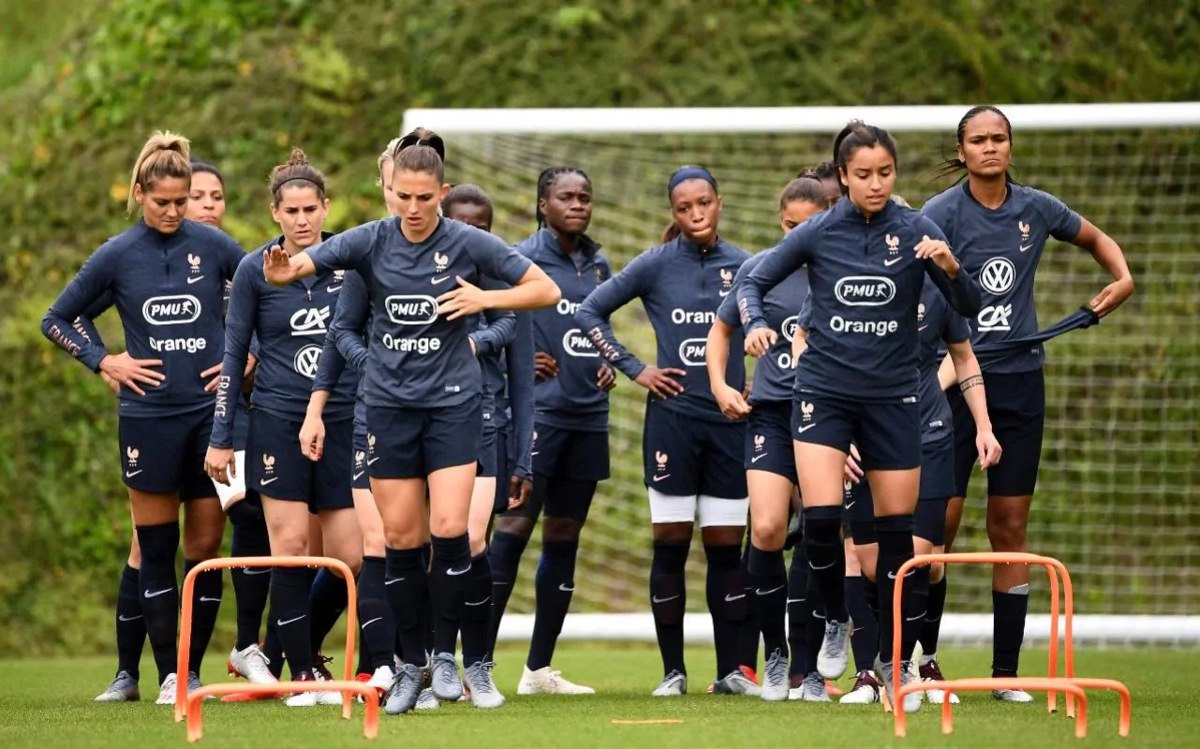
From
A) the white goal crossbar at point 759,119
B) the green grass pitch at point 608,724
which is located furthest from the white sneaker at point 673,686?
the white goal crossbar at point 759,119

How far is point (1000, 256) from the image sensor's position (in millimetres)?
7668

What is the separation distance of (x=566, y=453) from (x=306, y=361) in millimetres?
1596

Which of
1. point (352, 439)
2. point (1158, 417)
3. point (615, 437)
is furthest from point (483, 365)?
point (1158, 417)

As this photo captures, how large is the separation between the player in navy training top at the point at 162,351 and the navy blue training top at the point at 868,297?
271 cm

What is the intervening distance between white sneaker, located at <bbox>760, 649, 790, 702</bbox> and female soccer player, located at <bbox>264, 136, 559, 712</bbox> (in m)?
1.62

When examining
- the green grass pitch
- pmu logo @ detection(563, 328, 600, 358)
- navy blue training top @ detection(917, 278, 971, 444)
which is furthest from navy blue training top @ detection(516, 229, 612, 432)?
navy blue training top @ detection(917, 278, 971, 444)

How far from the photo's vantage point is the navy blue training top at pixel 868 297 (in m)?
6.81

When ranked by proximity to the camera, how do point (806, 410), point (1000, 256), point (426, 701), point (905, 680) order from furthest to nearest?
1. point (1000, 256)
2. point (426, 701)
3. point (905, 680)
4. point (806, 410)

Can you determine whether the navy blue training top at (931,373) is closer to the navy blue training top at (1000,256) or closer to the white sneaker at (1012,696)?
the navy blue training top at (1000,256)

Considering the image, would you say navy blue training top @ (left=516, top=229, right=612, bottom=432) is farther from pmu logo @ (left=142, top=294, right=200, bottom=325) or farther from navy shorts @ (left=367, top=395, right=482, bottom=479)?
navy shorts @ (left=367, top=395, right=482, bottom=479)

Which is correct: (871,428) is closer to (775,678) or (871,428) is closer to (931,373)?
(931,373)

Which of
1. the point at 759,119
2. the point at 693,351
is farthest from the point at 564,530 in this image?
the point at 759,119

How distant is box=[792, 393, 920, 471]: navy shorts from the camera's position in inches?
268

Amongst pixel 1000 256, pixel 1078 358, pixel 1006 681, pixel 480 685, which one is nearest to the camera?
pixel 1006 681
